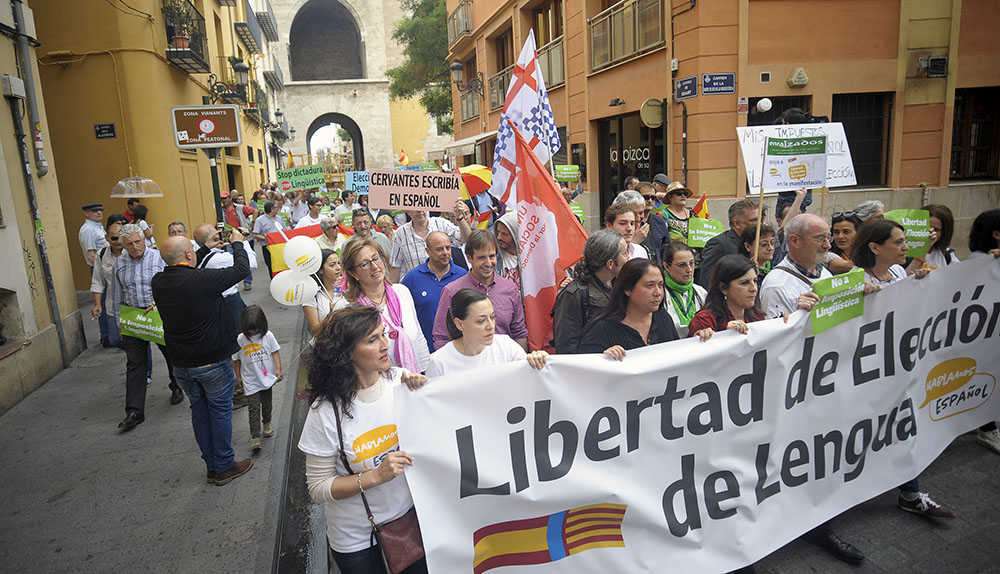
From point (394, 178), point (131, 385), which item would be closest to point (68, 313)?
point (131, 385)

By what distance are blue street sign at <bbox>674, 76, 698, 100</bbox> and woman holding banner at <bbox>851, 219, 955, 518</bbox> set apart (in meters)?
9.03

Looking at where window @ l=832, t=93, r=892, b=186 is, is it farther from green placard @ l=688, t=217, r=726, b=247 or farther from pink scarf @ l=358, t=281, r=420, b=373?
pink scarf @ l=358, t=281, r=420, b=373

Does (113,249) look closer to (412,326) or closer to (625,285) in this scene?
(412,326)

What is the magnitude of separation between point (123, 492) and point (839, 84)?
45.4 ft

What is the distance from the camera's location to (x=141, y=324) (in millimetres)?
5691

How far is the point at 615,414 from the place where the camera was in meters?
3.02

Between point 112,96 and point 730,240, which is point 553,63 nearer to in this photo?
point 112,96

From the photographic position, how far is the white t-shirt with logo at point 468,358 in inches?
127

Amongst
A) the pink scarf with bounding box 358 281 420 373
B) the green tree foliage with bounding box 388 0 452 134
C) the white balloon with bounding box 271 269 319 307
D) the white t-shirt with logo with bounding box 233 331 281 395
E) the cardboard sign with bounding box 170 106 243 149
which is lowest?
the white t-shirt with logo with bounding box 233 331 281 395

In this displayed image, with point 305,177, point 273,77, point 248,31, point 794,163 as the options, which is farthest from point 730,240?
point 273,77

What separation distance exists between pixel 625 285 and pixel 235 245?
3.14 meters

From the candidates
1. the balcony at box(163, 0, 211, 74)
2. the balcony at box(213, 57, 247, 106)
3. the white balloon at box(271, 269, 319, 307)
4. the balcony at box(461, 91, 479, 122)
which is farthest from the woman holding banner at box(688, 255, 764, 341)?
the balcony at box(461, 91, 479, 122)

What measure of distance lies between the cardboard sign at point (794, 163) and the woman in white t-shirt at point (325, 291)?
12.8 feet

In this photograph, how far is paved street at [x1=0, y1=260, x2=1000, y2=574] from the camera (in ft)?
11.7
